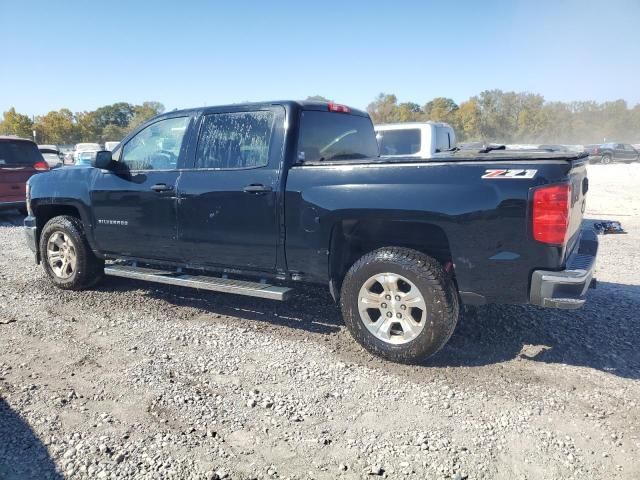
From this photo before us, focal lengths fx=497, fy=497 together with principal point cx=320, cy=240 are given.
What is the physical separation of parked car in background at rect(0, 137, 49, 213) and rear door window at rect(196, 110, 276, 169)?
7.87 m

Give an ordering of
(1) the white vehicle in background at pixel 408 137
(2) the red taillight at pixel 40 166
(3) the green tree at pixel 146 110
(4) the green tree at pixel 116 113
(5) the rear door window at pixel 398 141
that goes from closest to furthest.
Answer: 1. (1) the white vehicle in background at pixel 408 137
2. (5) the rear door window at pixel 398 141
3. (2) the red taillight at pixel 40 166
4. (3) the green tree at pixel 146 110
5. (4) the green tree at pixel 116 113

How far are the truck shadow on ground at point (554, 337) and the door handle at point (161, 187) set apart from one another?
2860 mm

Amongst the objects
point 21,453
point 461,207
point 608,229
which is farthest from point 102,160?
point 608,229

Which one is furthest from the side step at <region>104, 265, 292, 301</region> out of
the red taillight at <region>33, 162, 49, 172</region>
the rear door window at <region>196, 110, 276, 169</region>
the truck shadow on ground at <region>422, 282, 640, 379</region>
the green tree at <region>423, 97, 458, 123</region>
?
the green tree at <region>423, 97, 458, 123</region>

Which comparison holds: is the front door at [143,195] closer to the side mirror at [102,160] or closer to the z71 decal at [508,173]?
the side mirror at [102,160]

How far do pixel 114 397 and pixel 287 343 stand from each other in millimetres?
1426

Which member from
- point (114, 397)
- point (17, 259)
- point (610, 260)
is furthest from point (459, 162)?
point (17, 259)

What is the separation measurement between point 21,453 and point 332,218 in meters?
2.50

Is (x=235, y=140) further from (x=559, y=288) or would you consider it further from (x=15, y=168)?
(x=15, y=168)

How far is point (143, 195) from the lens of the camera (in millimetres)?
4961

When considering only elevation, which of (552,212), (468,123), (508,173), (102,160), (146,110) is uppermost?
(146,110)

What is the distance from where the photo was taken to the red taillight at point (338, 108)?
4805 mm

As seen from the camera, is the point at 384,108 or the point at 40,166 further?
the point at 384,108

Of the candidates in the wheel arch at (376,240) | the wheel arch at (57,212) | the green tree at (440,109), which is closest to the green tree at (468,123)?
the green tree at (440,109)
